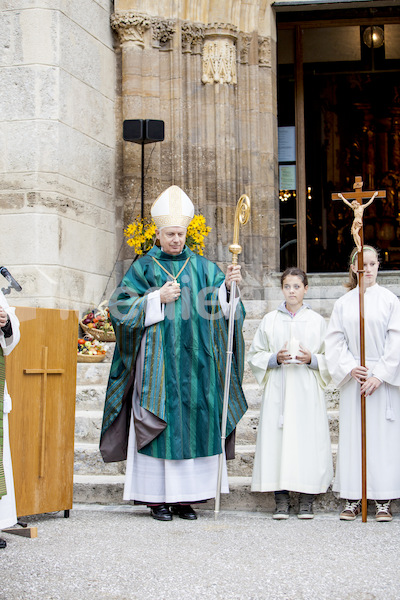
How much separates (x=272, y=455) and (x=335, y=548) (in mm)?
1032

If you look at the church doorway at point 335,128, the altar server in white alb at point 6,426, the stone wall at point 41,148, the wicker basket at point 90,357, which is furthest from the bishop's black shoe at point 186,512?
the church doorway at point 335,128

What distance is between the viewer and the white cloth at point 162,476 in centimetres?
497

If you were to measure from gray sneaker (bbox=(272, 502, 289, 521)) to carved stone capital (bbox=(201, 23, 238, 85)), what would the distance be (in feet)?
17.3

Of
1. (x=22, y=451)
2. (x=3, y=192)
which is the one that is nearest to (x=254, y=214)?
(x=3, y=192)

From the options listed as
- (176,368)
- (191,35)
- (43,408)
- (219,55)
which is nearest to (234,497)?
(176,368)

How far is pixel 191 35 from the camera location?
905 cm

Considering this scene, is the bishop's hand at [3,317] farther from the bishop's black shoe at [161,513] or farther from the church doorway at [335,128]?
the church doorway at [335,128]

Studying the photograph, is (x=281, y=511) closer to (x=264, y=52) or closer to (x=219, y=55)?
(x=219, y=55)

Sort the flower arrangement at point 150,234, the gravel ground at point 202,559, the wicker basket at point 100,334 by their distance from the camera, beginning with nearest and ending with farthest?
the gravel ground at point 202,559 → the wicker basket at point 100,334 → the flower arrangement at point 150,234

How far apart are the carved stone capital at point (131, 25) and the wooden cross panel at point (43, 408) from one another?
4.75 m

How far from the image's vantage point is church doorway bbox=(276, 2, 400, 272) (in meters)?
10.0

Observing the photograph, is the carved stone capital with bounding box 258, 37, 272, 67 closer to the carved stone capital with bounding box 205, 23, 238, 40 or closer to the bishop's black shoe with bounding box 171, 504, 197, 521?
the carved stone capital with bounding box 205, 23, 238, 40

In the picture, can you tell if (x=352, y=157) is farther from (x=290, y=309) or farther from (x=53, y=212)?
(x=290, y=309)

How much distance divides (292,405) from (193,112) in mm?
A: 4713
